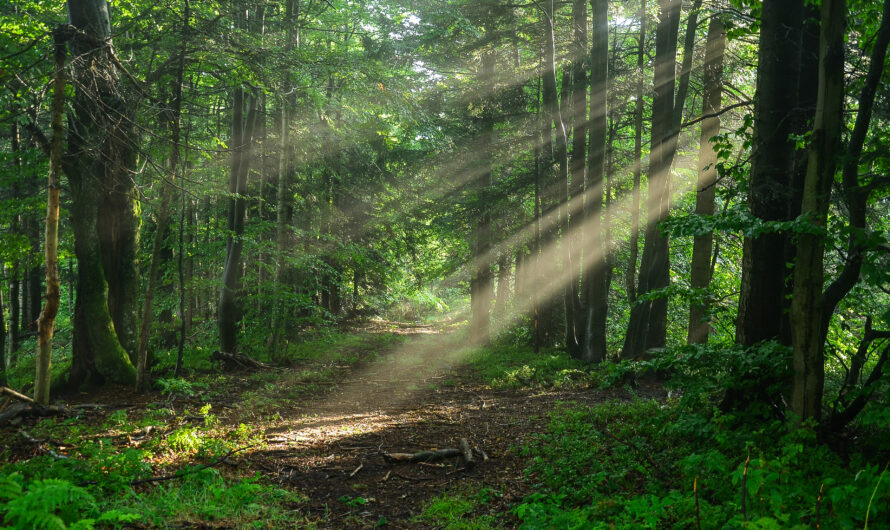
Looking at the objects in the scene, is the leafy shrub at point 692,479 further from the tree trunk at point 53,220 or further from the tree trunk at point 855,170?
the tree trunk at point 53,220

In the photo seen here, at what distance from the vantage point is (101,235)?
948 centimetres

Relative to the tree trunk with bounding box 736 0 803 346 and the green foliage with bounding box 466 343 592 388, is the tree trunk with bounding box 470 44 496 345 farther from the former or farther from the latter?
the tree trunk with bounding box 736 0 803 346

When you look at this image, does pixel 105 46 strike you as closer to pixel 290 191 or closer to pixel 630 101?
pixel 290 191

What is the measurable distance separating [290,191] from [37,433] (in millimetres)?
11587

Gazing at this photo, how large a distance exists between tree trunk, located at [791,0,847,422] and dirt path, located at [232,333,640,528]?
2.86m

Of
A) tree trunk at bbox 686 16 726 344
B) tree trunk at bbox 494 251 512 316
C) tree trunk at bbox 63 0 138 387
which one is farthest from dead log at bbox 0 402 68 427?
tree trunk at bbox 494 251 512 316

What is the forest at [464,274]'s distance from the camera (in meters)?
4.21

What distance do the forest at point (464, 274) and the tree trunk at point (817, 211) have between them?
0.03 meters

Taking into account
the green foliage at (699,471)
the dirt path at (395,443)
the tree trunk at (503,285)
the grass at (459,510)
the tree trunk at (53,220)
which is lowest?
the tree trunk at (503,285)

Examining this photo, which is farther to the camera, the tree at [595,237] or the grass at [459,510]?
the tree at [595,237]

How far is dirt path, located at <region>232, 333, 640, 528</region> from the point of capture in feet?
16.8

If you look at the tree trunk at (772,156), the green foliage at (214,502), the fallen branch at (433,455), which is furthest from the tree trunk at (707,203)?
the green foliage at (214,502)

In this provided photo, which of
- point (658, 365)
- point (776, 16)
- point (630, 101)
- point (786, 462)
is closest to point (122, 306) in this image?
point (658, 365)

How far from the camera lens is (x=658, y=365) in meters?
4.98
